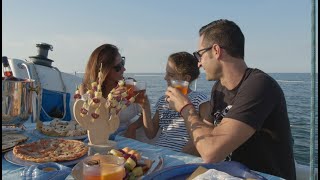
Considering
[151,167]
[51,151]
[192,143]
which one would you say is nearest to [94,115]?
[51,151]

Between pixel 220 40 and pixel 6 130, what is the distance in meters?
1.78

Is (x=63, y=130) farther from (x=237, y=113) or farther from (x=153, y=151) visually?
(x=237, y=113)

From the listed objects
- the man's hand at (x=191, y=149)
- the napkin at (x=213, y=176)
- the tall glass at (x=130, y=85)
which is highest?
the tall glass at (x=130, y=85)

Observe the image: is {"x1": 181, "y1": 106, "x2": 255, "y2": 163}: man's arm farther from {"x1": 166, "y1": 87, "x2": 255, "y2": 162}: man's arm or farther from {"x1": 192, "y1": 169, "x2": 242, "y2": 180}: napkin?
{"x1": 192, "y1": 169, "x2": 242, "y2": 180}: napkin

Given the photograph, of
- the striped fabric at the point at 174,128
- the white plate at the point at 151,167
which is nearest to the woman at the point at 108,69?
the striped fabric at the point at 174,128

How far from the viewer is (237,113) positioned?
1.97 meters

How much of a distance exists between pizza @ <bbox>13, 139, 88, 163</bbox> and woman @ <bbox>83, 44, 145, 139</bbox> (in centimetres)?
158

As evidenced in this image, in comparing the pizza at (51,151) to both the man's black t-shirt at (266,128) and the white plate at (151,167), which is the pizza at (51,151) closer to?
the white plate at (151,167)

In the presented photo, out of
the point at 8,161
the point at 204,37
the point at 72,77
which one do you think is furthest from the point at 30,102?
the point at 72,77

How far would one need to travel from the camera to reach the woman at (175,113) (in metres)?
3.04

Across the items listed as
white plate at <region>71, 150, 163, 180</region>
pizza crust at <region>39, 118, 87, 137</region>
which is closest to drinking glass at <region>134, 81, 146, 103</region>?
pizza crust at <region>39, 118, 87, 137</region>

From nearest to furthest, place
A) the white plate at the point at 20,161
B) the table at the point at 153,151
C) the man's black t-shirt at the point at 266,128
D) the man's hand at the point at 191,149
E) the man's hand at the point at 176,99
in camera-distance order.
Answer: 1. the table at the point at 153,151
2. the white plate at the point at 20,161
3. the man's black t-shirt at the point at 266,128
4. the man's hand at the point at 176,99
5. the man's hand at the point at 191,149

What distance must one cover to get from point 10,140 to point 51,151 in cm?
43

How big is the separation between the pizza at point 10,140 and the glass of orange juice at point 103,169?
0.81 m
